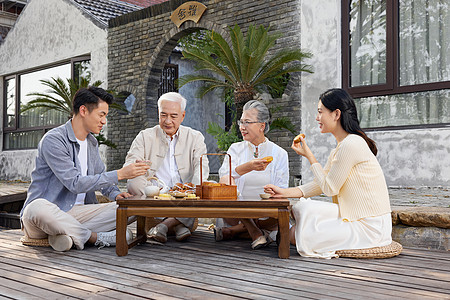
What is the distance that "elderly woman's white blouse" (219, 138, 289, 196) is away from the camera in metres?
4.05

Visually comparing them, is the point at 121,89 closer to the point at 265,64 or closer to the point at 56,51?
the point at 56,51

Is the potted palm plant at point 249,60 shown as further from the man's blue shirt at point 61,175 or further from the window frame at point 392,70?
the man's blue shirt at point 61,175

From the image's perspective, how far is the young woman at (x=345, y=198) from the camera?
10.7ft

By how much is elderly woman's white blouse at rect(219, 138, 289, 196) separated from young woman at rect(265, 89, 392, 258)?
2.17 ft

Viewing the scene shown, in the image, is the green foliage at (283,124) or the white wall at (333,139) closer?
the white wall at (333,139)

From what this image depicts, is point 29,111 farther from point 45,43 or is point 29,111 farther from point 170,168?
point 170,168

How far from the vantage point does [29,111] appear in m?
14.1

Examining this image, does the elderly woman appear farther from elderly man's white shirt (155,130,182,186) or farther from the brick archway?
the brick archway

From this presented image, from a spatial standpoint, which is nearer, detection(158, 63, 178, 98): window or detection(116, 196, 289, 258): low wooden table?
detection(116, 196, 289, 258): low wooden table

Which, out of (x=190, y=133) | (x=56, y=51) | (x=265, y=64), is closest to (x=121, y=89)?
(x=56, y=51)

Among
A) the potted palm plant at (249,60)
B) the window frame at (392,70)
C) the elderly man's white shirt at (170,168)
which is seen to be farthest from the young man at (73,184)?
the window frame at (392,70)

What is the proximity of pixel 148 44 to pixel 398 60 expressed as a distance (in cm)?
561

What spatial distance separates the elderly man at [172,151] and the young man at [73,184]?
1.18 ft

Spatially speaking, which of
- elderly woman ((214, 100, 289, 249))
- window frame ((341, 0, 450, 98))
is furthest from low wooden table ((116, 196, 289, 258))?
window frame ((341, 0, 450, 98))
